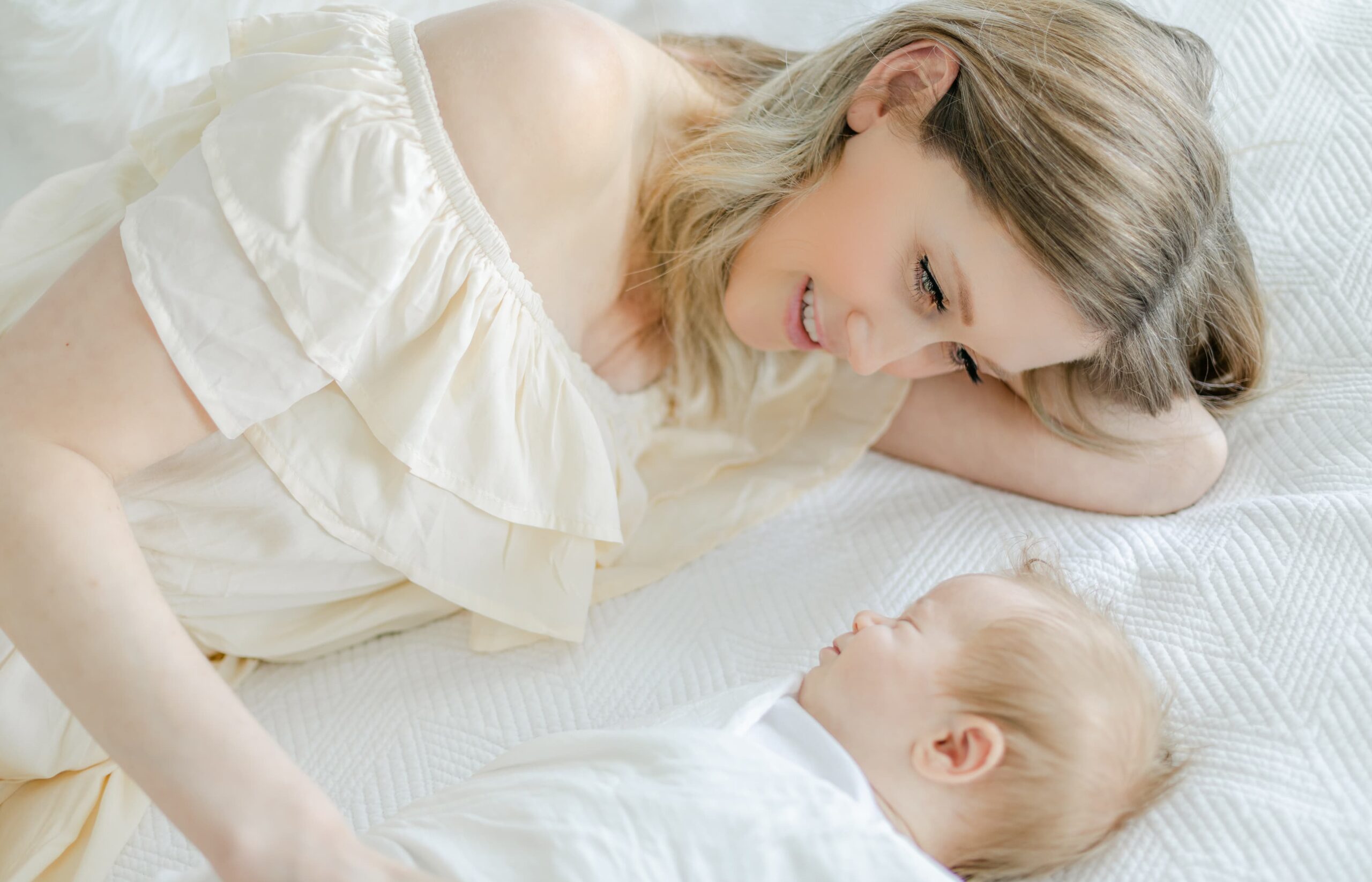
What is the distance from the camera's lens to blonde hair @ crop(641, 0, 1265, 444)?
39.0 inches

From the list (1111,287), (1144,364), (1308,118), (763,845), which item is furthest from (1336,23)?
(763,845)

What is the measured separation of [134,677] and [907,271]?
760 millimetres

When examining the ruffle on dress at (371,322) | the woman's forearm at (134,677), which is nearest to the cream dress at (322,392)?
the ruffle on dress at (371,322)

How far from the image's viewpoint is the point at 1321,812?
882 mm

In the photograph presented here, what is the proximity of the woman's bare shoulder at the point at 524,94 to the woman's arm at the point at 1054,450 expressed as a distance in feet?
2.04

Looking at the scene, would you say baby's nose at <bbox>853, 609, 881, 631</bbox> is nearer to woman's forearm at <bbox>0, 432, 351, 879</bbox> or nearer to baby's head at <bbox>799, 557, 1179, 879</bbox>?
baby's head at <bbox>799, 557, 1179, 879</bbox>

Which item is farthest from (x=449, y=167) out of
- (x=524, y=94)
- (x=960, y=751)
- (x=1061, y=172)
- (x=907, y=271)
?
(x=960, y=751)

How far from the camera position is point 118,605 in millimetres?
818

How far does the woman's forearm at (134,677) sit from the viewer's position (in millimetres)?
783

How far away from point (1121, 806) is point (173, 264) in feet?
2.94

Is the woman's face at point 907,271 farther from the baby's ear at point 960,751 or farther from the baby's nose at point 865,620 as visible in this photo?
the baby's ear at point 960,751

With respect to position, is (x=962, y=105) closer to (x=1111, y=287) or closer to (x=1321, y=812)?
(x=1111, y=287)

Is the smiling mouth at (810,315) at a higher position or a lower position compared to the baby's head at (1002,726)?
higher

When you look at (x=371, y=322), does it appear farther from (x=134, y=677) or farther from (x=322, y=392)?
(x=134, y=677)
